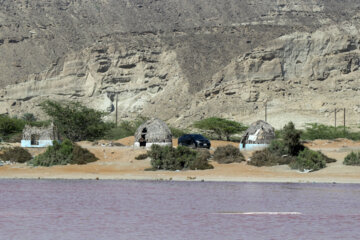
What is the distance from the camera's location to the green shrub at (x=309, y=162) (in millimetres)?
39781

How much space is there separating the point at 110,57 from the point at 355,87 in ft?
134

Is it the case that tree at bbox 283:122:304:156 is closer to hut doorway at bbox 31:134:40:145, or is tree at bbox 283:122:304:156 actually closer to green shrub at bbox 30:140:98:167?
green shrub at bbox 30:140:98:167

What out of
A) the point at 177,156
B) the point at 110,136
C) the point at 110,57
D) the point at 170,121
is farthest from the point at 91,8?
the point at 177,156

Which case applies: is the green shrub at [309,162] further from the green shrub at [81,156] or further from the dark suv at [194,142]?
the green shrub at [81,156]

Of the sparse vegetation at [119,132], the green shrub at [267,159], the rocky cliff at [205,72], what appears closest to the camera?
the green shrub at [267,159]

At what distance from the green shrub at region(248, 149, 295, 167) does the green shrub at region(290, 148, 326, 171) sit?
2.68 feet

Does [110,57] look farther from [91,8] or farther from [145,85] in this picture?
[91,8]

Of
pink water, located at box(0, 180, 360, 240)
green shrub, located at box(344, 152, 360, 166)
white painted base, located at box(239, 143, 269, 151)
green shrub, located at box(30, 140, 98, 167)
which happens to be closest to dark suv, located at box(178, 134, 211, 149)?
white painted base, located at box(239, 143, 269, 151)

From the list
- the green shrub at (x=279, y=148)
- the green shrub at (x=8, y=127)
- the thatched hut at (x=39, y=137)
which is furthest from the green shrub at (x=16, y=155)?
the green shrub at (x=8, y=127)

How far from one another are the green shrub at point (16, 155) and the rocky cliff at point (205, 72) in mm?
48761

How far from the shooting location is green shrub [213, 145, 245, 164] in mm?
42812

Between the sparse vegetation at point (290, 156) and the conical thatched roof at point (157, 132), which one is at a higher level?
the conical thatched roof at point (157, 132)

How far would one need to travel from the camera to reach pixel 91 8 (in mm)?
174750

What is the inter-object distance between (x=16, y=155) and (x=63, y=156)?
3619 millimetres
